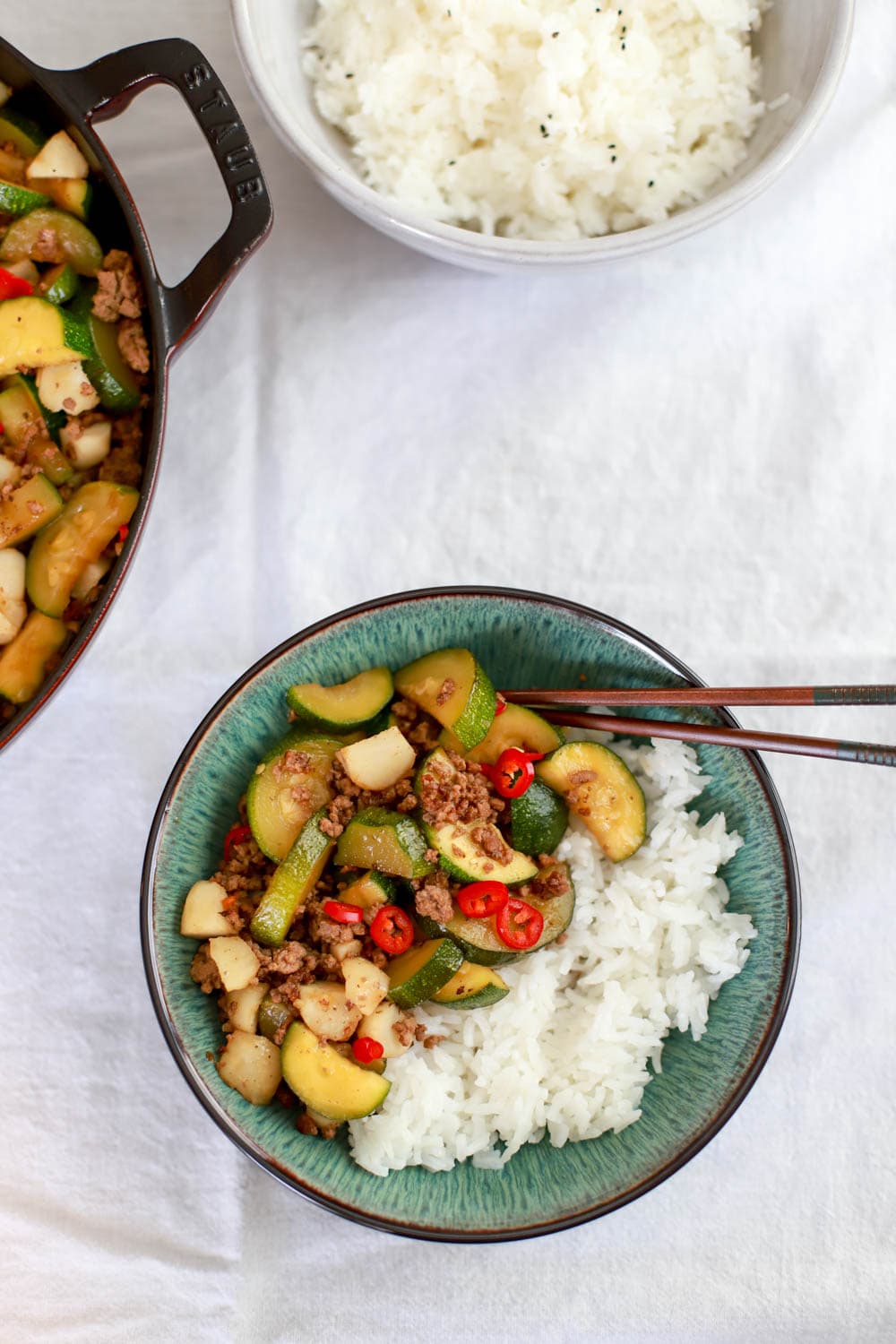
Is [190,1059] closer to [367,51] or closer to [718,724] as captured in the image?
[718,724]

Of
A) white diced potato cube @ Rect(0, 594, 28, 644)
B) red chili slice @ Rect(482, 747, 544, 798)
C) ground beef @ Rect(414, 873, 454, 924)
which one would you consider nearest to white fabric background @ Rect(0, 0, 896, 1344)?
white diced potato cube @ Rect(0, 594, 28, 644)

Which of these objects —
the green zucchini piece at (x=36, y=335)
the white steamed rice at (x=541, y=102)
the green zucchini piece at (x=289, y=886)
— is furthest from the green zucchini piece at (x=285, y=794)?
the white steamed rice at (x=541, y=102)

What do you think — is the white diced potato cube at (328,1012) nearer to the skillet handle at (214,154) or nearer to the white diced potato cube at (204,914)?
the white diced potato cube at (204,914)

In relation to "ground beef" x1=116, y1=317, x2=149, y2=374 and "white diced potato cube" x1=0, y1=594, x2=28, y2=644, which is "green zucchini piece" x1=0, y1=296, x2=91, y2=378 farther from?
"white diced potato cube" x1=0, y1=594, x2=28, y2=644

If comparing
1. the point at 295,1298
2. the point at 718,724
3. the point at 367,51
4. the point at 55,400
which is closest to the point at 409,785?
the point at 718,724

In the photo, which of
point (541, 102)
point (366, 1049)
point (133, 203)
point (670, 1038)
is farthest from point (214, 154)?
point (670, 1038)

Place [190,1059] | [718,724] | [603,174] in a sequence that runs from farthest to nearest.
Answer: [603,174], [718,724], [190,1059]

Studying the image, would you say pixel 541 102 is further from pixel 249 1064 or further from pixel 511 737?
pixel 249 1064
